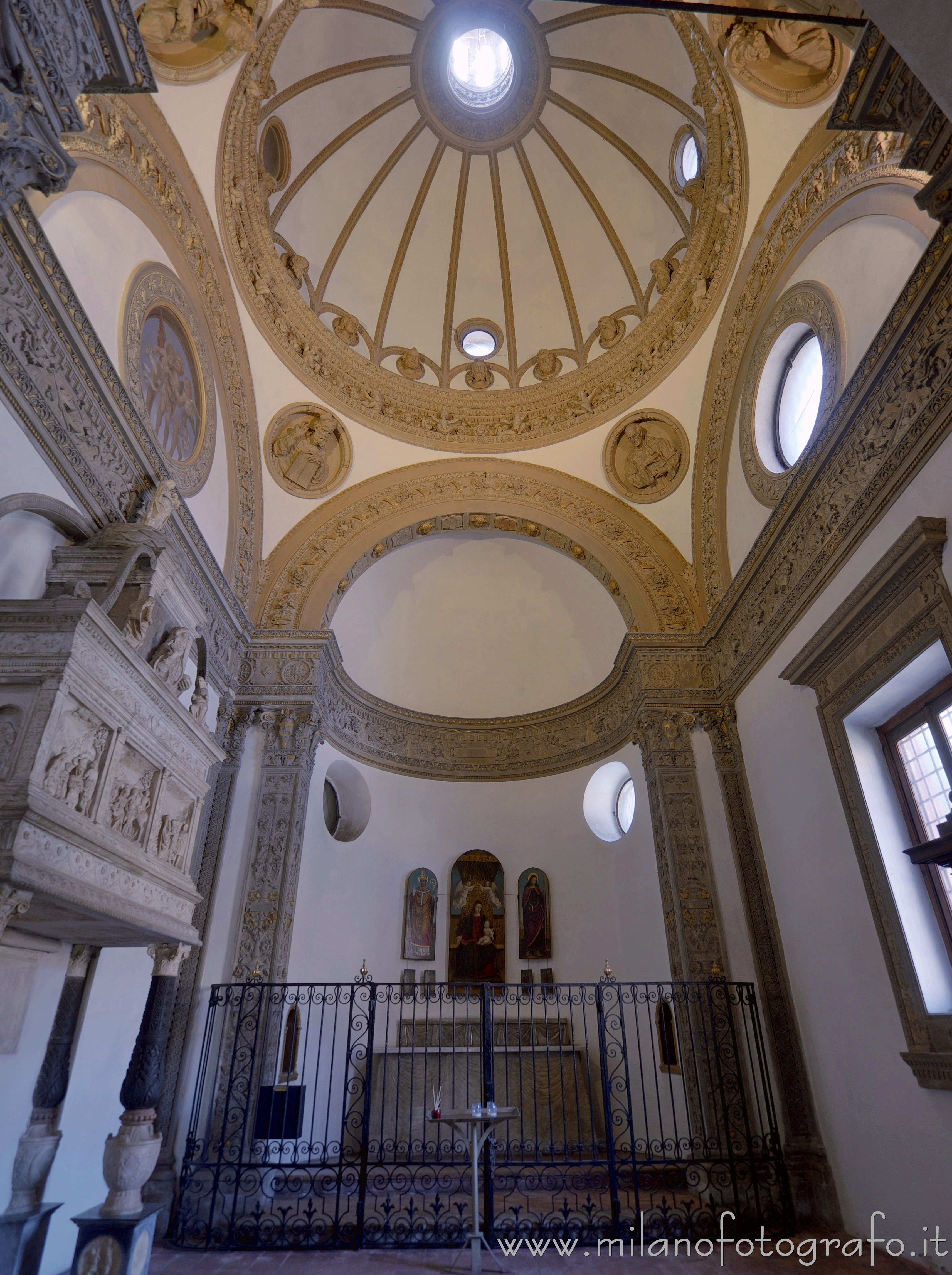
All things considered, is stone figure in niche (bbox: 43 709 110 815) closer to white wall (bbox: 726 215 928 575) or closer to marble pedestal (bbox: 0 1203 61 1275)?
marble pedestal (bbox: 0 1203 61 1275)

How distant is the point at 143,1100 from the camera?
5699mm

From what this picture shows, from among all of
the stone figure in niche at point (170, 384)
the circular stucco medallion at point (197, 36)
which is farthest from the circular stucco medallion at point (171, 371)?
the circular stucco medallion at point (197, 36)

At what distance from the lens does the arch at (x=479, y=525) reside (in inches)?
473

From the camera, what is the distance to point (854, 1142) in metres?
7.09

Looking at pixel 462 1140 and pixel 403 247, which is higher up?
pixel 403 247

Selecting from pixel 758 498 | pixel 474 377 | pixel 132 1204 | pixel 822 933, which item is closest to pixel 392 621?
pixel 474 377

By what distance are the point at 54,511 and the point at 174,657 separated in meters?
1.63

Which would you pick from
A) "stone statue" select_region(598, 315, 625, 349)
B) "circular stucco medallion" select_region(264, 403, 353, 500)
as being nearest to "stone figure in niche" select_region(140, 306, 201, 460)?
"circular stucco medallion" select_region(264, 403, 353, 500)

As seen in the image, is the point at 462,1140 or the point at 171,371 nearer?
the point at 171,371

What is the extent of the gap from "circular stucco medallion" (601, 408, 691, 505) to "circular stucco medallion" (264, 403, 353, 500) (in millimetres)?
4734

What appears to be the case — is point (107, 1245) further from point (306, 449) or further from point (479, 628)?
point (479, 628)

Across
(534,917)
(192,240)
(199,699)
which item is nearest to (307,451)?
(192,240)

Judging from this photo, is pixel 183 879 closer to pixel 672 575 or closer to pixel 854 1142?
pixel 854 1142

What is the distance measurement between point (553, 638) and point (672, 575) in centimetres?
328
